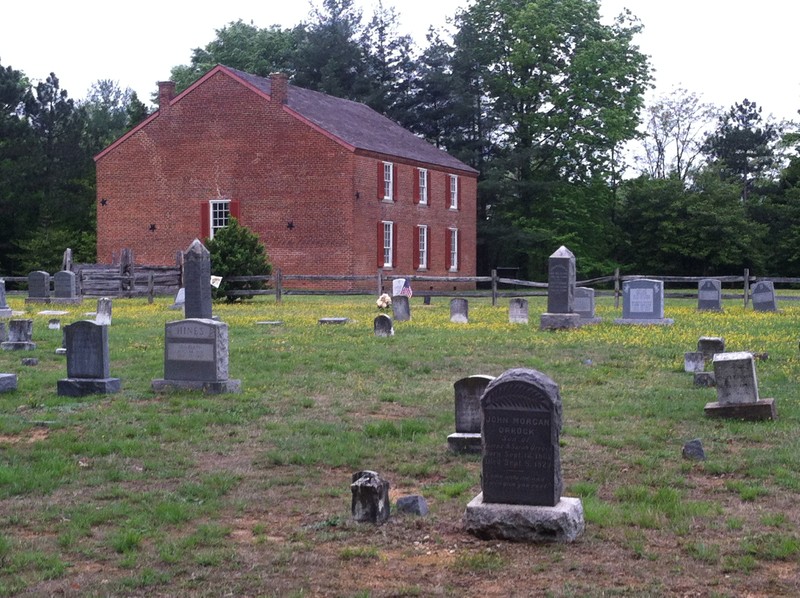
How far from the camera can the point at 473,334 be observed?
19.8 meters

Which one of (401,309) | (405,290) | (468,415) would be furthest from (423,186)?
(468,415)

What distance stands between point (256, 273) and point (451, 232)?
18.2 metres

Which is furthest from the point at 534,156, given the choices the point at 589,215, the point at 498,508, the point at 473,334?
the point at 498,508

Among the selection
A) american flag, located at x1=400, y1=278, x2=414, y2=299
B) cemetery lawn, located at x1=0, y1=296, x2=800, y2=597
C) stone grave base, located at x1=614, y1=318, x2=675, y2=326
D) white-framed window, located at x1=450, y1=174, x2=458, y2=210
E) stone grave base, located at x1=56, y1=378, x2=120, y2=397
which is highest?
white-framed window, located at x1=450, y1=174, x2=458, y2=210

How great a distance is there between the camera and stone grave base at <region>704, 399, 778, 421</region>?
10391 millimetres

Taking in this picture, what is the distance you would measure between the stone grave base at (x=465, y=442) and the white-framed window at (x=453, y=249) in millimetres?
39821

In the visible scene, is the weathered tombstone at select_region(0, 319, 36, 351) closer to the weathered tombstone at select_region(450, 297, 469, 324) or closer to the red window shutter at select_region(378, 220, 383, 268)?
the weathered tombstone at select_region(450, 297, 469, 324)

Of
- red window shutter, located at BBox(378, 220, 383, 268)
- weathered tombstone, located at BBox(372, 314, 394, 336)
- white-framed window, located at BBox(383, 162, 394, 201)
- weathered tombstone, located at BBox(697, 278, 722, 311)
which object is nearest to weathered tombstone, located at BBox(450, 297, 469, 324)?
weathered tombstone, located at BBox(372, 314, 394, 336)

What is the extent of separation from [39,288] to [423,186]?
20.1m

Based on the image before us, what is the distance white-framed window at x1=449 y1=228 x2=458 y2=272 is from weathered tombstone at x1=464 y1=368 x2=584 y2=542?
139ft

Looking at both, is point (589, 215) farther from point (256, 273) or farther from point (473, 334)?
point (473, 334)

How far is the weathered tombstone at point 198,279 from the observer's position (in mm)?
15703

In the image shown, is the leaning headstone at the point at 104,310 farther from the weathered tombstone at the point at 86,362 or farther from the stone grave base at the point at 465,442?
the stone grave base at the point at 465,442

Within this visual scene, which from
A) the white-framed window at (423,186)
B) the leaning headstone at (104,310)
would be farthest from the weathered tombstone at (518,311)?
the white-framed window at (423,186)
